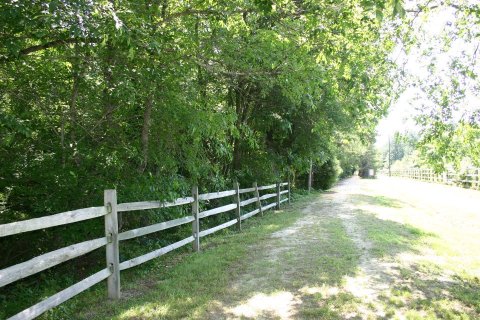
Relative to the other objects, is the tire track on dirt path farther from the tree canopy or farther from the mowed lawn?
the tree canopy

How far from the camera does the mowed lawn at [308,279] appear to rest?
478cm

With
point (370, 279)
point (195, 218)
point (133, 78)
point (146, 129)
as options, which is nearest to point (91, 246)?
point (133, 78)

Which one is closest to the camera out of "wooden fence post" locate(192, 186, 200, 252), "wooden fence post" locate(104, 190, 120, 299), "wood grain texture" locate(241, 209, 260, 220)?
"wooden fence post" locate(104, 190, 120, 299)

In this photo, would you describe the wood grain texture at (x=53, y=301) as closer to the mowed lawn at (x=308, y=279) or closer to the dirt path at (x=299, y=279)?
the mowed lawn at (x=308, y=279)

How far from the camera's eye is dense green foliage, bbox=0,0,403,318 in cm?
518

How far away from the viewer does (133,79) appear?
20.4 ft

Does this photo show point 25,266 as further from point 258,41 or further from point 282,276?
point 258,41

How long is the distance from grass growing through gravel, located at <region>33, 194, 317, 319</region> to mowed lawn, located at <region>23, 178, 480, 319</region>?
0.04 ft

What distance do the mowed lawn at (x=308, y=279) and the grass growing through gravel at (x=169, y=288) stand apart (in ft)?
0.04

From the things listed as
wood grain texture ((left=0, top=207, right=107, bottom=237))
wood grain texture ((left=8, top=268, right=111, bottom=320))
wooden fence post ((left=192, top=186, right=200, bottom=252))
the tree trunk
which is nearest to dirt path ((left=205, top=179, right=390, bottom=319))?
wooden fence post ((left=192, top=186, right=200, bottom=252))

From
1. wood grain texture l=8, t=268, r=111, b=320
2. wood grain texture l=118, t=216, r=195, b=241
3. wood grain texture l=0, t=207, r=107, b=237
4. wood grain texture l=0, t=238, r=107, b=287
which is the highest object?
wood grain texture l=0, t=207, r=107, b=237

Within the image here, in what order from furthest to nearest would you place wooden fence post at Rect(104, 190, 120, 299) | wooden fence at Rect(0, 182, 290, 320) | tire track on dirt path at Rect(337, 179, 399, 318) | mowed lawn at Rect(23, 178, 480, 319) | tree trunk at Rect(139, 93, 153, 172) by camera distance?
1. tree trunk at Rect(139, 93, 153, 172)
2. wooden fence post at Rect(104, 190, 120, 299)
3. tire track on dirt path at Rect(337, 179, 399, 318)
4. mowed lawn at Rect(23, 178, 480, 319)
5. wooden fence at Rect(0, 182, 290, 320)

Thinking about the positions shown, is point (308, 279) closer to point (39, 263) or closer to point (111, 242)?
point (111, 242)

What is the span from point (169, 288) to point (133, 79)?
3124 mm
